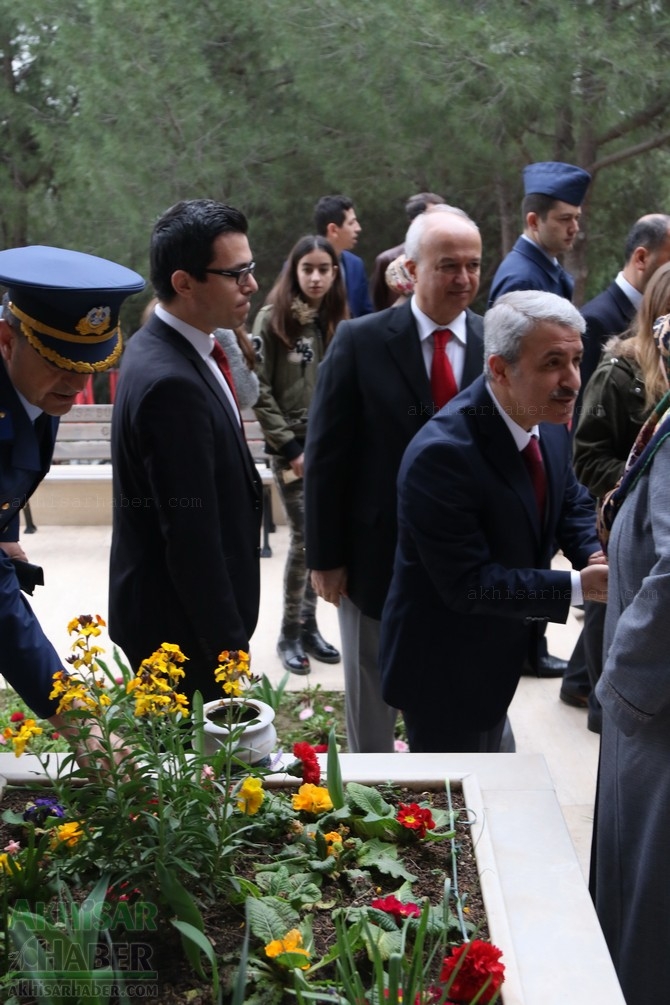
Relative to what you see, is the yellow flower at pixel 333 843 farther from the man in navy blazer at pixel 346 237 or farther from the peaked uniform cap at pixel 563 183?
the man in navy blazer at pixel 346 237

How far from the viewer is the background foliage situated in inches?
274

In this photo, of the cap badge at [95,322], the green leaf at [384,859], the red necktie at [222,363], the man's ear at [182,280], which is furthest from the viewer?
the red necktie at [222,363]

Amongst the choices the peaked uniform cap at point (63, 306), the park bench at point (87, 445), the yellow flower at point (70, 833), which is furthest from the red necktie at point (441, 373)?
the park bench at point (87, 445)

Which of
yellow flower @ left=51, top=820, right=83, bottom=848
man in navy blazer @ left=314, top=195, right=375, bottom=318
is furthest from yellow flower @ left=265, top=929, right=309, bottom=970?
man in navy blazer @ left=314, top=195, right=375, bottom=318

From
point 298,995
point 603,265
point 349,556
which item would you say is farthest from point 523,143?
point 298,995

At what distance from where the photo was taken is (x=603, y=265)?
9.16 m

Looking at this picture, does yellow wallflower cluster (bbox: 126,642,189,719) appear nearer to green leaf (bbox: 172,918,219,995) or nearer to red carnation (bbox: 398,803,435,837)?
green leaf (bbox: 172,918,219,995)

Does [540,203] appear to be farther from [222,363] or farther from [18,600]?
[18,600]

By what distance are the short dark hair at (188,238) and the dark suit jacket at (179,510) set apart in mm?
118

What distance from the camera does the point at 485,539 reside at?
8.18 feet

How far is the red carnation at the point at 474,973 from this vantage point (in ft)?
5.13

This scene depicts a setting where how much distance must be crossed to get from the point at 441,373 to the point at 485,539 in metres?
0.80

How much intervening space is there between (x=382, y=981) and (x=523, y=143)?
732 cm

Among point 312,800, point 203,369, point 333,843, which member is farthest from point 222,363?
point 333,843
